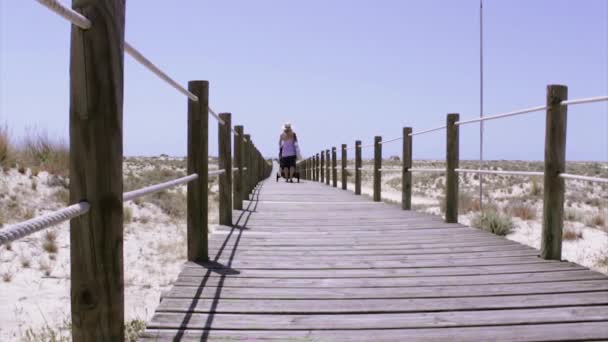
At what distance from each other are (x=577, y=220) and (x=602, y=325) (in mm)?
9522

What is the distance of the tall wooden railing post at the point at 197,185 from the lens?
3504mm

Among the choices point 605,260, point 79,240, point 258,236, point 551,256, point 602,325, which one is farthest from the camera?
point 605,260

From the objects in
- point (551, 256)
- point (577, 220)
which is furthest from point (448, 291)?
point (577, 220)

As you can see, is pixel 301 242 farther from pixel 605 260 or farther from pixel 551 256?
pixel 605 260

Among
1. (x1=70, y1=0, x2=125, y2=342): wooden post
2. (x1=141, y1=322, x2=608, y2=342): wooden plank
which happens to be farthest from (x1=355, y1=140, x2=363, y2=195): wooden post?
(x1=70, y1=0, x2=125, y2=342): wooden post

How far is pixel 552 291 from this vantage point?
282 cm

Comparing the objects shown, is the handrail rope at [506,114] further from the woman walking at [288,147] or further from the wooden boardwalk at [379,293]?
the woman walking at [288,147]

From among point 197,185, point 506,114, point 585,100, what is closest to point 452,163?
point 506,114

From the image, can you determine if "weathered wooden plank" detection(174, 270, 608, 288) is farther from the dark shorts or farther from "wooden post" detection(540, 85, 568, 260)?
the dark shorts

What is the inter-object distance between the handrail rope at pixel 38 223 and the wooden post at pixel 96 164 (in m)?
0.07

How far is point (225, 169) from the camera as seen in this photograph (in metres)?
5.14

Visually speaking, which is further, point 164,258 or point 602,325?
point 164,258

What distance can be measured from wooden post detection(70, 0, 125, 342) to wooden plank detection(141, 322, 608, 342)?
0.47m

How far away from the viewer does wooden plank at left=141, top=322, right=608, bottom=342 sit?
7.09 ft
